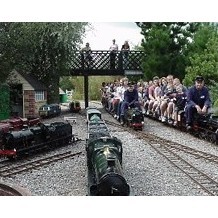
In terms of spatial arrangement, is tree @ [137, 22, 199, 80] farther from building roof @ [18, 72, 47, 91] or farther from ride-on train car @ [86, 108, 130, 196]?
building roof @ [18, 72, 47, 91]

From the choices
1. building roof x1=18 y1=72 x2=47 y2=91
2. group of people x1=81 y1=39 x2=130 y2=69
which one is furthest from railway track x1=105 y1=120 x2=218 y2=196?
building roof x1=18 y1=72 x2=47 y2=91

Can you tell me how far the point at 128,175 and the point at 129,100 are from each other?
100 cm

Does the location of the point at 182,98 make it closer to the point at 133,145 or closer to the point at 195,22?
the point at 133,145

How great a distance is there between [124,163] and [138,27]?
3.38 ft

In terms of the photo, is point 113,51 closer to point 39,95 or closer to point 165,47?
point 165,47

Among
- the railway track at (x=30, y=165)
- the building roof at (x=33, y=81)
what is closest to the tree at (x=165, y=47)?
the building roof at (x=33, y=81)

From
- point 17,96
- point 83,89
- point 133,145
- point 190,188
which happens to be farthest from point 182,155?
point 17,96

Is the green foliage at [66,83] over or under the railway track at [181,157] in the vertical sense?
over

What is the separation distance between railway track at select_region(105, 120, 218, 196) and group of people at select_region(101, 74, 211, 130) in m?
0.26

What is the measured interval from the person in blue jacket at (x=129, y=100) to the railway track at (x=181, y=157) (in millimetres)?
161

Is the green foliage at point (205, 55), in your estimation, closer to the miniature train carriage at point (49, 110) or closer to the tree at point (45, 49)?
the tree at point (45, 49)

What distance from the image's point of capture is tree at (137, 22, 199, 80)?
4.32 meters

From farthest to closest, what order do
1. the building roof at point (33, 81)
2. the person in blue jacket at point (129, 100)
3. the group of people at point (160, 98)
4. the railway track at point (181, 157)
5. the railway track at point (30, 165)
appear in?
the person in blue jacket at point (129, 100) → the group of people at point (160, 98) → the railway track at point (30, 165) → the building roof at point (33, 81) → the railway track at point (181, 157)

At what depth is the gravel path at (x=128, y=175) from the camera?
4102 mm
